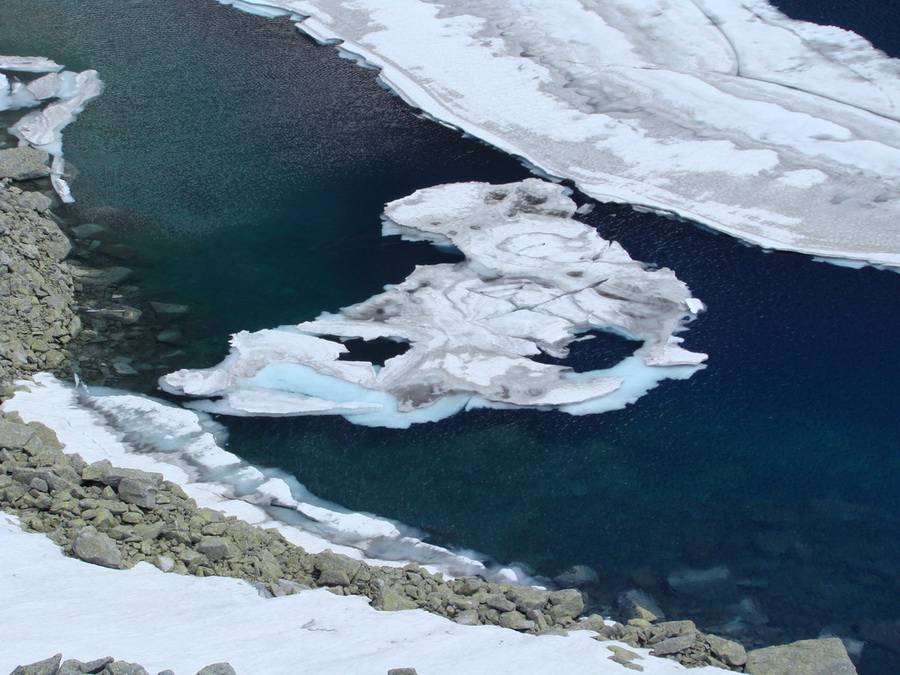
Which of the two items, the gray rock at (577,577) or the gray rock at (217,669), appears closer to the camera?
the gray rock at (217,669)

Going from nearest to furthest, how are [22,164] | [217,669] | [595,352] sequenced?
1. [217,669]
2. [595,352]
3. [22,164]

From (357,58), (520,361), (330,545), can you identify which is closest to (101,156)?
(357,58)

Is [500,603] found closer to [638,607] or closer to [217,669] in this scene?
[638,607]

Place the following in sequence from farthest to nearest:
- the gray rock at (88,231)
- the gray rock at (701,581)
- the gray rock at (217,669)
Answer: the gray rock at (88,231) → the gray rock at (701,581) → the gray rock at (217,669)

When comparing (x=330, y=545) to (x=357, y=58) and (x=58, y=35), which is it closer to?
(x=357, y=58)

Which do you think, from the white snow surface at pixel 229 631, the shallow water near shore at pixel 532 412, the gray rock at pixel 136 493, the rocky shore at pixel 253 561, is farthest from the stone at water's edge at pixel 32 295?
the white snow surface at pixel 229 631

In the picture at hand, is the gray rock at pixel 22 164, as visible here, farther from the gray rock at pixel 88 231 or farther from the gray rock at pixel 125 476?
the gray rock at pixel 125 476

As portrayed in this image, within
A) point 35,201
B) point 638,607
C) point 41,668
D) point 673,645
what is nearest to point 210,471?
point 41,668

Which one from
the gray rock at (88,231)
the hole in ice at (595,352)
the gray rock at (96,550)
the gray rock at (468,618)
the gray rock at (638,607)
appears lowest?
the gray rock at (96,550)
